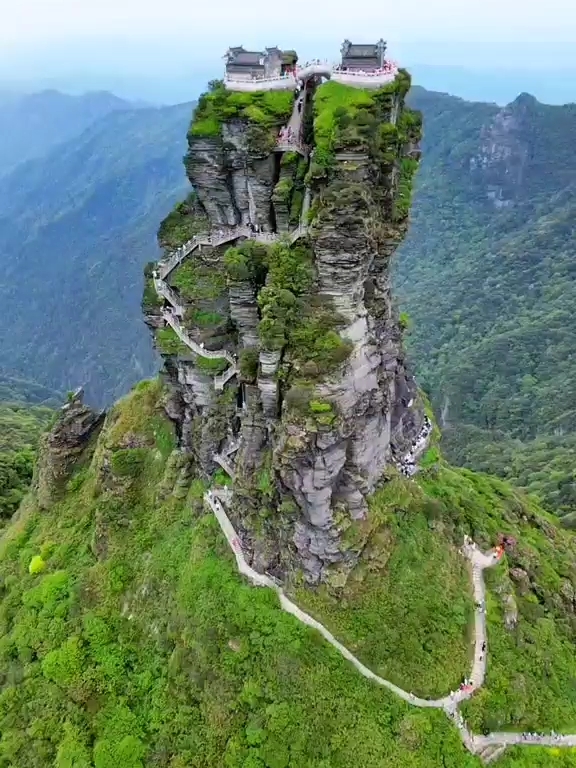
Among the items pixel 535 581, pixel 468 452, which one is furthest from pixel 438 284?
pixel 535 581

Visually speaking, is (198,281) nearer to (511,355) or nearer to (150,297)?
(150,297)

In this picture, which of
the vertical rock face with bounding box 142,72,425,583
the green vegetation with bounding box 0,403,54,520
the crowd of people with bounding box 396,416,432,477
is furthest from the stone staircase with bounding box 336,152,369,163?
the green vegetation with bounding box 0,403,54,520

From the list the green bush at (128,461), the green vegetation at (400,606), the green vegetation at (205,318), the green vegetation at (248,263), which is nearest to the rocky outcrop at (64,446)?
the green bush at (128,461)

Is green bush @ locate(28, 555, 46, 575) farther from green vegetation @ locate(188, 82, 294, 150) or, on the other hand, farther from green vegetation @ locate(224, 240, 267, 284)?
green vegetation @ locate(188, 82, 294, 150)

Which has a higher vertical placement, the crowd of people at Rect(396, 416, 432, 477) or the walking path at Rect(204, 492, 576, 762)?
the crowd of people at Rect(396, 416, 432, 477)

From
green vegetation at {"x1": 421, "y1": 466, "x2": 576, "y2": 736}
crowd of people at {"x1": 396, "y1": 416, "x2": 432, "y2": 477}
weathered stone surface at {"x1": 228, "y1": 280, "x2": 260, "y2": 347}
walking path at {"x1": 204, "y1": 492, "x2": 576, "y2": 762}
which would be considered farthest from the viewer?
crowd of people at {"x1": 396, "y1": 416, "x2": 432, "y2": 477}
